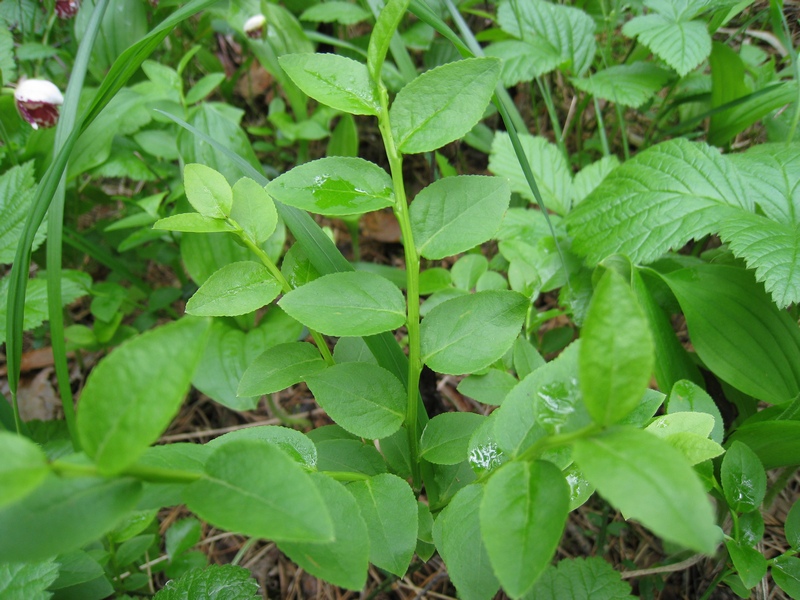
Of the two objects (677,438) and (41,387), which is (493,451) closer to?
(677,438)

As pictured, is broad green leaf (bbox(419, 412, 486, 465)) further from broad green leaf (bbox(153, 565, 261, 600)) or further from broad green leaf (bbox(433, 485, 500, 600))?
broad green leaf (bbox(153, 565, 261, 600))

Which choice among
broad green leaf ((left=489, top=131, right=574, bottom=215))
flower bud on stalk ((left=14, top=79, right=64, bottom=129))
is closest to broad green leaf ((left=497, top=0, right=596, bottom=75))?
broad green leaf ((left=489, top=131, right=574, bottom=215))

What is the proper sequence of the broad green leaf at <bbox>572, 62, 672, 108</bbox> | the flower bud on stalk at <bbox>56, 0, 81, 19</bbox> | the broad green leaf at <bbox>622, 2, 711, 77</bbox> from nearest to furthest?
the broad green leaf at <bbox>622, 2, 711, 77</bbox> → the broad green leaf at <bbox>572, 62, 672, 108</bbox> → the flower bud on stalk at <bbox>56, 0, 81, 19</bbox>

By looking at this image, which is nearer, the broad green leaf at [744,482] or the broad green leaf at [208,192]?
the broad green leaf at [208,192]

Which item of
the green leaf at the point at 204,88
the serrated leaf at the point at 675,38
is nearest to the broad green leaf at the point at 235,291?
the green leaf at the point at 204,88

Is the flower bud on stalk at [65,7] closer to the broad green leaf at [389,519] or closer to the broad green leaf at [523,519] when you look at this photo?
the broad green leaf at [389,519]

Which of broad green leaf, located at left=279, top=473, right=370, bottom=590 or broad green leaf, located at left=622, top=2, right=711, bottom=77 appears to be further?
broad green leaf, located at left=622, top=2, right=711, bottom=77
